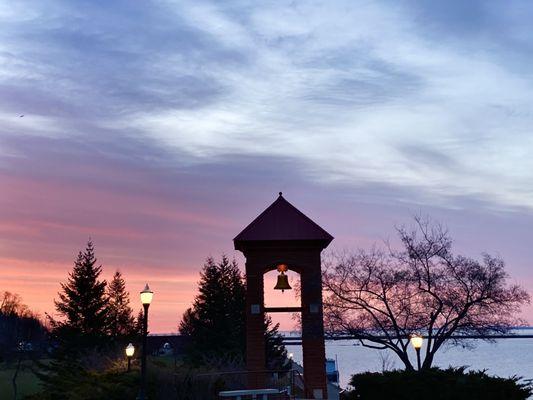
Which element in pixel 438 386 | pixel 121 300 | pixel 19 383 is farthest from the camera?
pixel 121 300

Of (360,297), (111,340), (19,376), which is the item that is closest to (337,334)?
(360,297)

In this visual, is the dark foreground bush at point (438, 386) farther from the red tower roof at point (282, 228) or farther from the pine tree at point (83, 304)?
the pine tree at point (83, 304)

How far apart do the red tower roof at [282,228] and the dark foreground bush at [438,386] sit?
5.42 m

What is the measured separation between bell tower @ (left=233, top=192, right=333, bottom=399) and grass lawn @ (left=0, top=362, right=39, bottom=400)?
37758 mm

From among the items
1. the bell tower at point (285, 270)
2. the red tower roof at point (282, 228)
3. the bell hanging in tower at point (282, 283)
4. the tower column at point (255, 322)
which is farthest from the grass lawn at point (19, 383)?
the bell hanging in tower at point (282, 283)

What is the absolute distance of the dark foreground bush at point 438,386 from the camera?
1992 cm

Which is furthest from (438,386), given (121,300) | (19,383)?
(121,300)

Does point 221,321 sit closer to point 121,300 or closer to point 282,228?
point 282,228

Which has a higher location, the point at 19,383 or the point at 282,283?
the point at 282,283

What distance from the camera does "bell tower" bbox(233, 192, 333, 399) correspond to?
24.5 meters

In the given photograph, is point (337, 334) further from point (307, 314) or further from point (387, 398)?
point (387, 398)

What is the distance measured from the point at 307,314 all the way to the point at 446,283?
14.5 meters

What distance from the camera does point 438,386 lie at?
2059 centimetres

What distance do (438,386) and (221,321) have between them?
38537 mm
